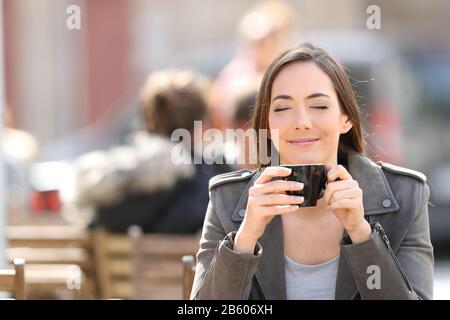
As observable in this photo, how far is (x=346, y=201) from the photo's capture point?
98.1 inches

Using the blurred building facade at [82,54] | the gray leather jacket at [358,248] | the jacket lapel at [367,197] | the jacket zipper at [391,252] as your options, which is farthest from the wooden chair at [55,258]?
the blurred building facade at [82,54]

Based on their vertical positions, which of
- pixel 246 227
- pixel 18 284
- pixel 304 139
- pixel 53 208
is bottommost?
pixel 53 208

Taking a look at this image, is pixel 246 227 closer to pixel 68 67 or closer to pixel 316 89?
pixel 316 89

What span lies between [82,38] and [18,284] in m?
11.3

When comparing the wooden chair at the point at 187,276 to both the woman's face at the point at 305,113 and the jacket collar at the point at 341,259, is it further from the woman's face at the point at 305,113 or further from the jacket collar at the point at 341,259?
the woman's face at the point at 305,113

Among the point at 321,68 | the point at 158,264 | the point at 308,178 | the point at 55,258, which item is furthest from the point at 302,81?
the point at 55,258

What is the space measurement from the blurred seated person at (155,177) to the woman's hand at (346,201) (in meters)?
2.49

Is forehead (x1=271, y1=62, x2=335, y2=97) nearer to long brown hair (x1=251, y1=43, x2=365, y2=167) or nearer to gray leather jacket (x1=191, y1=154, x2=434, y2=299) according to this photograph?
long brown hair (x1=251, y1=43, x2=365, y2=167)

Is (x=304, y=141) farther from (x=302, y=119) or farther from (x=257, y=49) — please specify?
(x=257, y=49)

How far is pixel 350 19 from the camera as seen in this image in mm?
14523

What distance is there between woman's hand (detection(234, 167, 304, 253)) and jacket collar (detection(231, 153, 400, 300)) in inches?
7.8

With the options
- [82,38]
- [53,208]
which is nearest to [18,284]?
Result: [53,208]

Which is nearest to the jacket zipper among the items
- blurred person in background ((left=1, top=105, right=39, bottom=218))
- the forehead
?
the forehead
